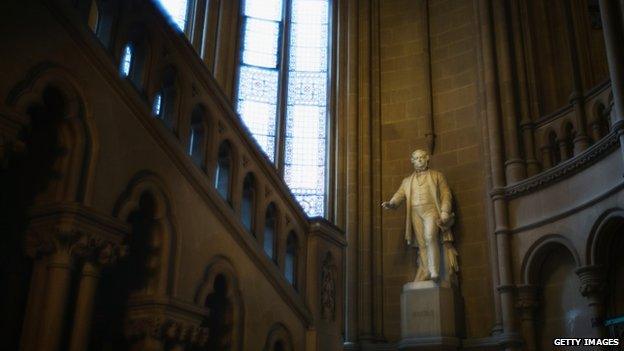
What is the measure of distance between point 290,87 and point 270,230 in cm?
712

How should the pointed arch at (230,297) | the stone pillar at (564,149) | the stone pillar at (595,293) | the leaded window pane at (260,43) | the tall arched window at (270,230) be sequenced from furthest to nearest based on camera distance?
the leaded window pane at (260,43)
the stone pillar at (564,149)
the stone pillar at (595,293)
the tall arched window at (270,230)
the pointed arch at (230,297)

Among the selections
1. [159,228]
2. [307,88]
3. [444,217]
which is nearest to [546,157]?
[444,217]

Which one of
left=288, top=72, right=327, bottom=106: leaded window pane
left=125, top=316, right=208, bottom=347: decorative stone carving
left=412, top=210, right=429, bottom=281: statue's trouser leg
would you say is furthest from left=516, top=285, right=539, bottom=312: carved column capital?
left=125, top=316, right=208, bottom=347: decorative stone carving

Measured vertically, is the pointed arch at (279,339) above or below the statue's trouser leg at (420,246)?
below

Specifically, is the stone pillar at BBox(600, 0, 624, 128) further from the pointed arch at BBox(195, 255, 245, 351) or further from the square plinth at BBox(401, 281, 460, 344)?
the pointed arch at BBox(195, 255, 245, 351)

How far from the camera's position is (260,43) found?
42.9 ft

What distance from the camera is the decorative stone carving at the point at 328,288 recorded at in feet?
21.1

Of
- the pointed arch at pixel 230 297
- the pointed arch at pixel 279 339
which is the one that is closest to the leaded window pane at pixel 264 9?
the pointed arch at pixel 279 339

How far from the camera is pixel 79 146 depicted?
14.2 feet

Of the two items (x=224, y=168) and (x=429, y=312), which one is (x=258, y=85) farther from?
(x=224, y=168)

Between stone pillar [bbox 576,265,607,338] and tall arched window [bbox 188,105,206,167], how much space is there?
16.6 ft

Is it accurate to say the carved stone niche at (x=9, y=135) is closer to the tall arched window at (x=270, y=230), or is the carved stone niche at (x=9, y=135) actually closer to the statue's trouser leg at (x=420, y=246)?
the tall arched window at (x=270, y=230)

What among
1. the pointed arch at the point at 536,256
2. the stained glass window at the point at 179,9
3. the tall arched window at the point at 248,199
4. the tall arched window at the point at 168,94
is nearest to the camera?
the tall arched window at the point at 168,94

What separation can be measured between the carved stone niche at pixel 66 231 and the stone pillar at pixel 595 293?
5.97 m
